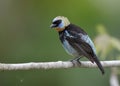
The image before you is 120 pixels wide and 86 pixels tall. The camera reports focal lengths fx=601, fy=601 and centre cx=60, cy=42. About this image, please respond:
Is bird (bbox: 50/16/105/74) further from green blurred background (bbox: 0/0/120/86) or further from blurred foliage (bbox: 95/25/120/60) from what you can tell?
green blurred background (bbox: 0/0/120/86)

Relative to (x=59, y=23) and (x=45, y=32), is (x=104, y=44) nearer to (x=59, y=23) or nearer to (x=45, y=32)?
(x=59, y=23)

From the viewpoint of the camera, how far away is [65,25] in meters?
5.70

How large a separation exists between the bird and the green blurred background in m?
1.22

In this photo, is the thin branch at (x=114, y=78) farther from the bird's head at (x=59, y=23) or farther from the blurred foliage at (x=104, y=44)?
the bird's head at (x=59, y=23)

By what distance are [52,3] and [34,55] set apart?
677mm

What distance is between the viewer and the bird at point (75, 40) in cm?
537

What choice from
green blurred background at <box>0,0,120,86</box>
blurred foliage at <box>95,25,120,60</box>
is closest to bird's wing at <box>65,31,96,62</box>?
blurred foliage at <box>95,25,120,60</box>

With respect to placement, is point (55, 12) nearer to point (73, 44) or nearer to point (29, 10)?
point (29, 10)

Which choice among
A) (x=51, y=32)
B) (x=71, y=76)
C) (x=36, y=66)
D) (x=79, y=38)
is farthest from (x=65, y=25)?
(x=51, y=32)

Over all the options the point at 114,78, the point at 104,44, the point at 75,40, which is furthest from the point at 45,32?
the point at 114,78

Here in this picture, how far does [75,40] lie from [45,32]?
2.36 meters

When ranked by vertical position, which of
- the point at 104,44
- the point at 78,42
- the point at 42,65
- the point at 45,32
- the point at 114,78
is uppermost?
the point at 42,65

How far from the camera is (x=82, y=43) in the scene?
17.8ft

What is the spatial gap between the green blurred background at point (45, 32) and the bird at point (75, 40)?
1217mm
